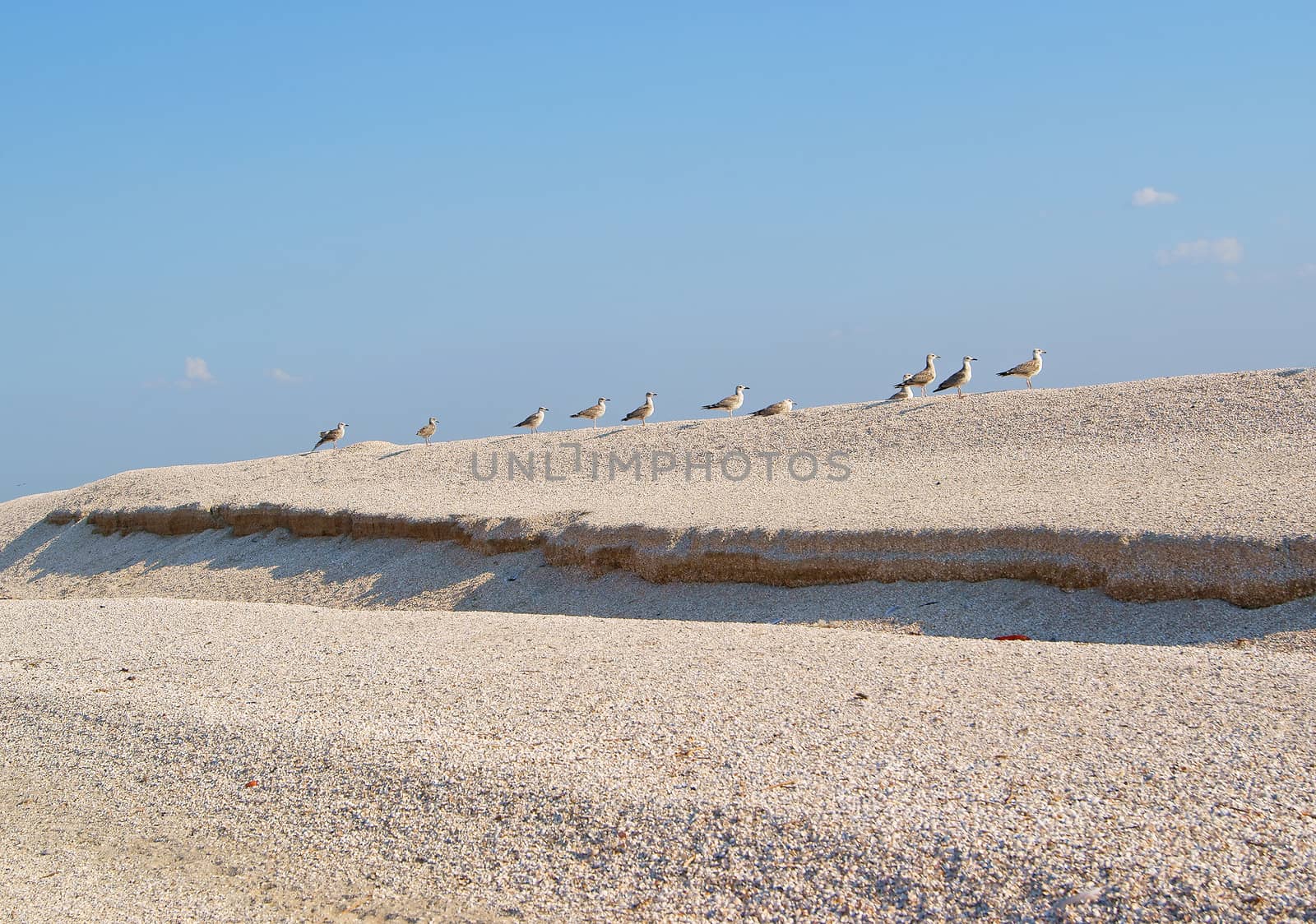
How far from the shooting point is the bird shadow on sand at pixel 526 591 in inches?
437

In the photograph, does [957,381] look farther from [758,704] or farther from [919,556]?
[758,704]

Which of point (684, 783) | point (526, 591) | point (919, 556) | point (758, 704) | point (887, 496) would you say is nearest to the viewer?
point (684, 783)

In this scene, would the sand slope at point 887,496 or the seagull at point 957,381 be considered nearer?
the sand slope at point 887,496

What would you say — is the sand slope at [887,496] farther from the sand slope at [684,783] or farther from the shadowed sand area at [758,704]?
the sand slope at [684,783]

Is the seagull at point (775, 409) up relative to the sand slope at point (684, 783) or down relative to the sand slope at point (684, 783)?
down

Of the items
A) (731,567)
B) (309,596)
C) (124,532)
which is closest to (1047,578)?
(731,567)

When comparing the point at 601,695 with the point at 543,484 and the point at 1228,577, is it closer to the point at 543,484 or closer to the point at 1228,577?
the point at 1228,577

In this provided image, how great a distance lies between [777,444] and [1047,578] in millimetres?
8251

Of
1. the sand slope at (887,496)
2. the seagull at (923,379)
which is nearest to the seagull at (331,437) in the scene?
the sand slope at (887,496)

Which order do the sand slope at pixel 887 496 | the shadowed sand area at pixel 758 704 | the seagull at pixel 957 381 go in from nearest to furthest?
the shadowed sand area at pixel 758 704 < the sand slope at pixel 887 496 < the seagull at pixel 957 381

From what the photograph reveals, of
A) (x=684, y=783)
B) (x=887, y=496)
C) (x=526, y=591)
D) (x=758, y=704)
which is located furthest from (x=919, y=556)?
(x=684, y=783)

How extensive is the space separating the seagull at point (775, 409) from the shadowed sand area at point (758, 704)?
379 centimetres

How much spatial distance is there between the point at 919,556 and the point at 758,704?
5508 mm

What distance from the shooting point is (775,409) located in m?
22.0
